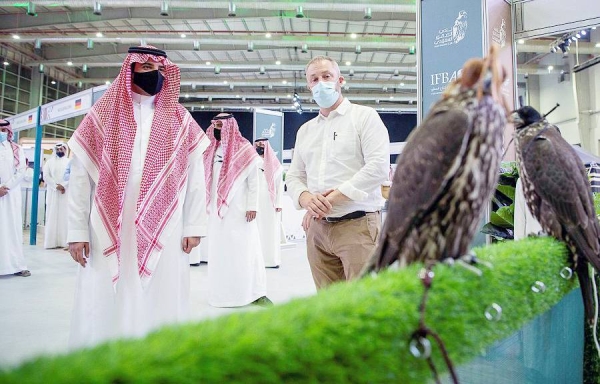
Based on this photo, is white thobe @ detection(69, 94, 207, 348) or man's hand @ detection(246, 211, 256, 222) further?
man's hand @ detection(246, 211, 256, 222)

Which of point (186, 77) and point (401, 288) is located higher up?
point (186, 77)

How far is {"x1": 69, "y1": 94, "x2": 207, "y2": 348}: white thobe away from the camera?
6.26 feet

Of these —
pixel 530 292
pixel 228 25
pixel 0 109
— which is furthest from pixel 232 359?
pixel 0 109

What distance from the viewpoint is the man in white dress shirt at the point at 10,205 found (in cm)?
525

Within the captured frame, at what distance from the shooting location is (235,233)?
425 cm

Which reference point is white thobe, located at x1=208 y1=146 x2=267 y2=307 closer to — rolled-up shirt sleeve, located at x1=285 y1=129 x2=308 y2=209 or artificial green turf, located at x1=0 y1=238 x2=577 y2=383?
rolled-up shirt sleeve, located at x1=285 y1=129 x2=308 y2=209

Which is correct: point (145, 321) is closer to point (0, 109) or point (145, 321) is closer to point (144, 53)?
point (144, 53)

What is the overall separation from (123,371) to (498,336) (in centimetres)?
72

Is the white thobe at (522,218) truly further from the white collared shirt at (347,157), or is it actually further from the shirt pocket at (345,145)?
the shirt pocket at (345,145)

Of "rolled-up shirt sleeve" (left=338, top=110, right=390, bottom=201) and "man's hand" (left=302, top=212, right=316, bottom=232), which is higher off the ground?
"rolled-up shirt sleeve" (left=338, top=110, right=390, bottom=201)

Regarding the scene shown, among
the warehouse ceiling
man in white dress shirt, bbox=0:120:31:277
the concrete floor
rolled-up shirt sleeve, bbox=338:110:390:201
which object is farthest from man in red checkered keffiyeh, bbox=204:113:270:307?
the warehouse ceiling

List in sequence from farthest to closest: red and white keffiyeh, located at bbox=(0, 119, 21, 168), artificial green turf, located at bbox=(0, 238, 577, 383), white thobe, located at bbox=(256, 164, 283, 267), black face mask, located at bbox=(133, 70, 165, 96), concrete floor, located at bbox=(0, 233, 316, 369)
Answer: white thobe, located at bbox=(256, 164, 283, 267), red and white keffiyeh, located at bbox=(0, 119, 21, 168), concrete floor, located at bbox=(0, 233, 316, 369), black face mask, located at bbox=(133, 70, 165, 96), artificial green turf, located at bbox=(0, 238, 577, 383)

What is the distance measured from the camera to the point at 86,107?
19.5ft

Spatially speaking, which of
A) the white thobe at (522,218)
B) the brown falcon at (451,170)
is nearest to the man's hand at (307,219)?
the white thobe at (522,218)
